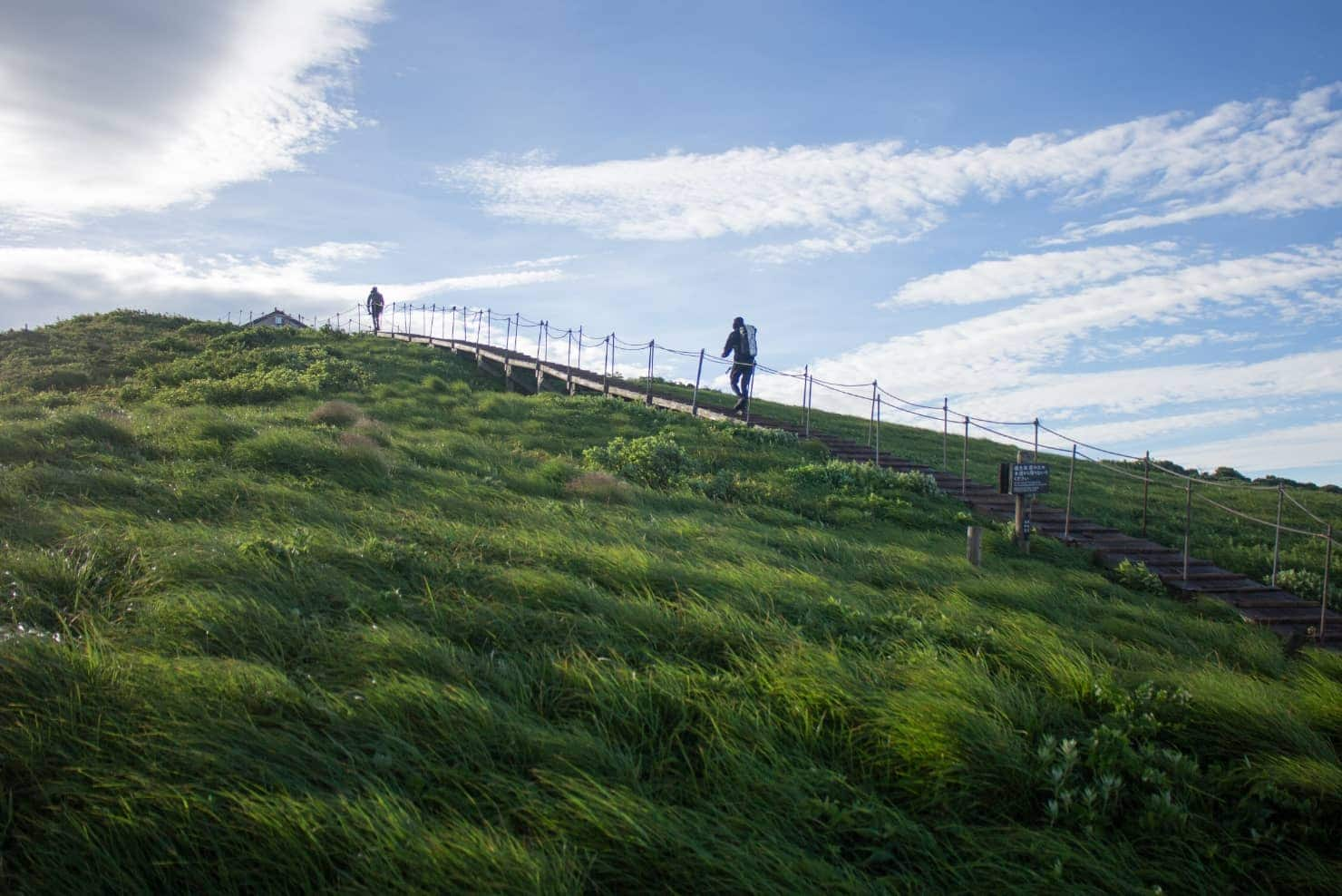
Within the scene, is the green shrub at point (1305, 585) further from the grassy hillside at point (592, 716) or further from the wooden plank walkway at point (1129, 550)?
the grassy hillside at point (592, 716)

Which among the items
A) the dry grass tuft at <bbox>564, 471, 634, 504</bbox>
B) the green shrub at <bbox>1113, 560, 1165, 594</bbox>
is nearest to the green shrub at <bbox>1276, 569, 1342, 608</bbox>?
the green shrub at <bbox>1113, 560, 1165, 594</bbox>

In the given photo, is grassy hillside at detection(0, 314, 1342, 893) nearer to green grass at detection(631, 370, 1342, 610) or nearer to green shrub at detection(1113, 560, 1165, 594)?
green shrub at detection(1113, 560, 1165, 594)

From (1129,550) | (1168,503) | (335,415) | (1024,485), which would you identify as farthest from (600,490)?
(1168,503)

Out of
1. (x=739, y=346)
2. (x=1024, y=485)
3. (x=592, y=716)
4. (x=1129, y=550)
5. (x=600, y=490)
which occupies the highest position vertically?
(x=739, y=346)

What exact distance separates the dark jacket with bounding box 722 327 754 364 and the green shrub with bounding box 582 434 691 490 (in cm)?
463

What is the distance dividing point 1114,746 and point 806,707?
158 cm

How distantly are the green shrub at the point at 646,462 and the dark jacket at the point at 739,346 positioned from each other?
463 centimetres

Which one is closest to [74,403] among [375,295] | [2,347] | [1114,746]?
[2,347]

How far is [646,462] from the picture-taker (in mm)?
12766

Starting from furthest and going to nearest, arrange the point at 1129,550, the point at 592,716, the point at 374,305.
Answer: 1. the point at 374,305
2. the point at 1129,550
3. the point at 592,716

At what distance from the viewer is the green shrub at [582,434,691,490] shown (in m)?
12.3

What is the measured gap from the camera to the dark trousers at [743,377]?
18.1m

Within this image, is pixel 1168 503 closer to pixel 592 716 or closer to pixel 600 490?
pixel 600 490

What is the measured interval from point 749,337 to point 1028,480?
7785mm
